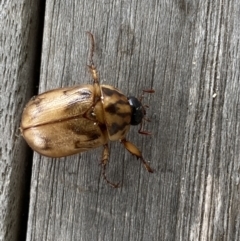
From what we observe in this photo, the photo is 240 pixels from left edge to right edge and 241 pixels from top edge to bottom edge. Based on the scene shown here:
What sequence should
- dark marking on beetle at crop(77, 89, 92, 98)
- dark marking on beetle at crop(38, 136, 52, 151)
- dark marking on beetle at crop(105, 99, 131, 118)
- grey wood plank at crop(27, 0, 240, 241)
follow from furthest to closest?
dark marking on beetle at crop(105, 99, 131, 118), dark marking on beetle at crop(77, 89, 92, 98), dark marking on beetle at crop(38, 136, 52, 151), grey wood plank at crop(27, 0, 240, 241)

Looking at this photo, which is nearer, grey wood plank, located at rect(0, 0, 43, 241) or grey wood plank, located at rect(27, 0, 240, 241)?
grey wood plank, located at rect(27, 0, 240, 241)

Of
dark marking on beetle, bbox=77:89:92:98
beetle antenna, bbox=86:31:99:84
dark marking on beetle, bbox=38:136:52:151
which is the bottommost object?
dark marking on beetle, bbox=38:136:52:151

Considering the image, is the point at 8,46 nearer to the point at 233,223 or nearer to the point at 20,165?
the point at 20,165

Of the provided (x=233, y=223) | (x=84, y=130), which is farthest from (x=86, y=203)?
(x=233, y=223)

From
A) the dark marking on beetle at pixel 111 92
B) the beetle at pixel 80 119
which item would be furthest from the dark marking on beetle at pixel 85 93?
the dark marking on beetle at pixel 111 92

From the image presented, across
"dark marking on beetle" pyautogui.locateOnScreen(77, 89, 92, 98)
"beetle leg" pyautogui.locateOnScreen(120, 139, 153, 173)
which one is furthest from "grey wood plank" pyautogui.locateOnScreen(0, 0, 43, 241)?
"beetle leg" pyautogui.locateOnScreen(120, 139, 153, 173)

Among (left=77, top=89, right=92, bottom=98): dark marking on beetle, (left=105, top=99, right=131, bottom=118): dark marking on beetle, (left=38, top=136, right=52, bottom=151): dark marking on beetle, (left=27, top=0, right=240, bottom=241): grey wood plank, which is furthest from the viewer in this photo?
(left=105, top=99, right=131, bottom=118): dark marking on beetle

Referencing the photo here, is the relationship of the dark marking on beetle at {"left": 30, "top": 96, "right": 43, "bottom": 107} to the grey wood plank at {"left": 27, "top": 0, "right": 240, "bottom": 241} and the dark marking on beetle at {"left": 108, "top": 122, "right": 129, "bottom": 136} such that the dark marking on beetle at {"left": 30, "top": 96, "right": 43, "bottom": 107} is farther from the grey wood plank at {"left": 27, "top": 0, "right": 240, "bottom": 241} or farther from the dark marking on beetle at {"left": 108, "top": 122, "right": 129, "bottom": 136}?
the dark marking on beetle at {"left": 108, "top": 122, "right": 129, "bottom": 136}

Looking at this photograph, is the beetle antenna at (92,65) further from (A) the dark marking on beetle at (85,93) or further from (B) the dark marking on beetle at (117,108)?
(B) the dark marking on beetle at (117,108)
